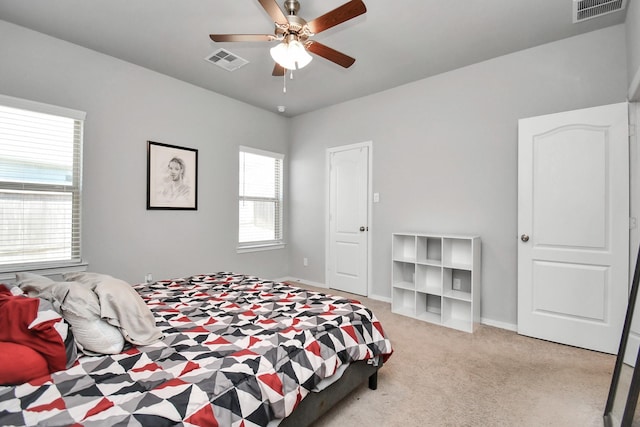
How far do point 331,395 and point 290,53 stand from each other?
2.21 meters

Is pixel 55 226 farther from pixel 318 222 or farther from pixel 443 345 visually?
pixel 443 345

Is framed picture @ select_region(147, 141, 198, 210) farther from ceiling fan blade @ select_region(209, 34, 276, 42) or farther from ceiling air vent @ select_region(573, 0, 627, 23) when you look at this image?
ceiling air vent @ select_region(573, 0, 627, 23)

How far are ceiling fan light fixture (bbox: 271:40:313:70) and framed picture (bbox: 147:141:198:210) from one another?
216cm

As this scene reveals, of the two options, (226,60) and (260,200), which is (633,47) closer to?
(226,60)

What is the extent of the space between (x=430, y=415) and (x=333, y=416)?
58cm

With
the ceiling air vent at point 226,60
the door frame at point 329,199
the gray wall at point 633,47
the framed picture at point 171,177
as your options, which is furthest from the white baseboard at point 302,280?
the gray wall at point 633,47

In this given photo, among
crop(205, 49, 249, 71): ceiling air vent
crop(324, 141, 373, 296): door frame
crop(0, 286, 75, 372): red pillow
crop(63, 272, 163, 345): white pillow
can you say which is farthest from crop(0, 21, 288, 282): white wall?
crop(0, 286, 75, 372): red pillow

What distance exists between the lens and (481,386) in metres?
2.18

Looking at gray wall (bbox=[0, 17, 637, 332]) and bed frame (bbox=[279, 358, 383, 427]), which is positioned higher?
gray wall (bbox=[0, 17, 637, 332])

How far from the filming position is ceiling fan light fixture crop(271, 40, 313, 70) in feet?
7.24

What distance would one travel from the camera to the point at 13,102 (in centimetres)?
270

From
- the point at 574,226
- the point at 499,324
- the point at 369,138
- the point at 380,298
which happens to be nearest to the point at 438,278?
the point at 499,324

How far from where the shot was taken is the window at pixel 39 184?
2.72 meters

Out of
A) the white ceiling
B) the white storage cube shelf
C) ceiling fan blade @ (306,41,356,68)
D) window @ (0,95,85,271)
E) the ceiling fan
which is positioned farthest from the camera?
the white storage cube shelf
